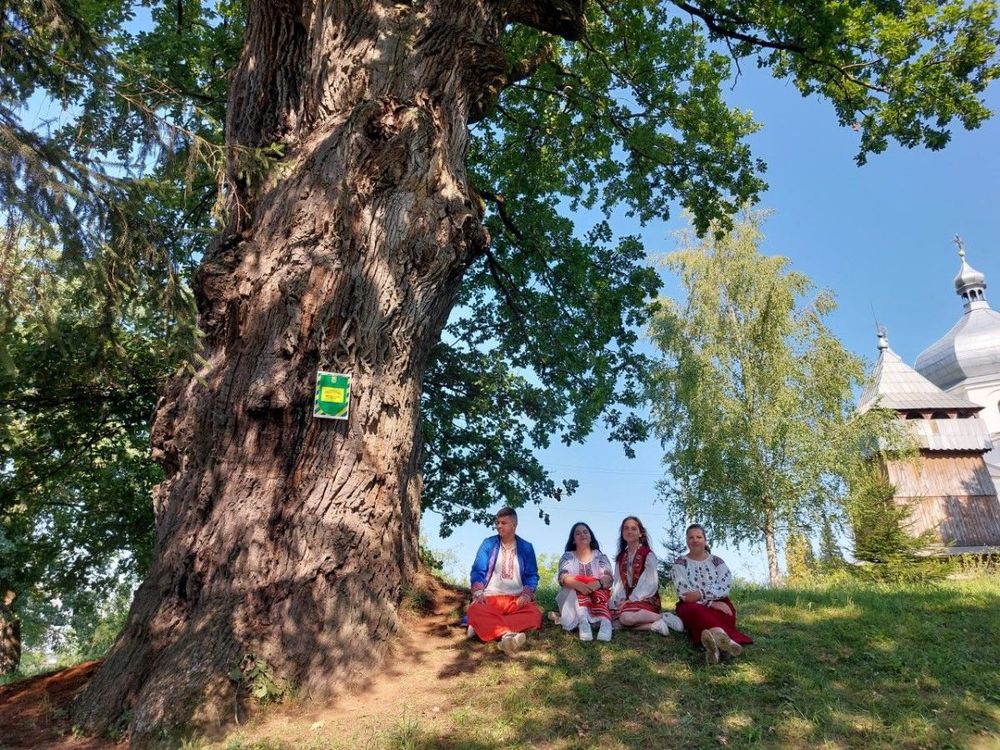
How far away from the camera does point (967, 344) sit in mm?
54344

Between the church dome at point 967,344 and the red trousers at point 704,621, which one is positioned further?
the church dome at point 967,344

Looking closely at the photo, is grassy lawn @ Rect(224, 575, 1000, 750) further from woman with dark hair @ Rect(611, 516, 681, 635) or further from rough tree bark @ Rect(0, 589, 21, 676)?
rough tree bark @ Rect(0, 589, 21, 676)

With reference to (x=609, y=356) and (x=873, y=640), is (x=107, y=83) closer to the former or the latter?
(x=873, y=640)

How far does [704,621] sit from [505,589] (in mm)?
1776

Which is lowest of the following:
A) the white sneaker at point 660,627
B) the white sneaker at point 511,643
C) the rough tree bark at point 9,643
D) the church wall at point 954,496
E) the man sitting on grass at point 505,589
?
the rough tree bark at point 9,643

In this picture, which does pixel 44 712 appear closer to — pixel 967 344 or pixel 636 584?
pixel 636 584

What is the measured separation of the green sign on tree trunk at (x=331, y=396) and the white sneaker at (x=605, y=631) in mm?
2931

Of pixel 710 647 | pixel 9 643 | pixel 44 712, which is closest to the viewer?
pixel 44 712

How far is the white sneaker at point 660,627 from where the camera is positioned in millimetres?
5738

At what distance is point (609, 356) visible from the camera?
11.1 metres

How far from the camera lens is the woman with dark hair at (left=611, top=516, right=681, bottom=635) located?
5.82 meters

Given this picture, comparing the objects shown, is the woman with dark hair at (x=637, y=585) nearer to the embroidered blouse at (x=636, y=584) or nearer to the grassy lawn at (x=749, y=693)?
the embroidered blouse at (x=636, y=584)

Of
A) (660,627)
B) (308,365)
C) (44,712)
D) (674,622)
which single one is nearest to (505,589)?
(660,627)

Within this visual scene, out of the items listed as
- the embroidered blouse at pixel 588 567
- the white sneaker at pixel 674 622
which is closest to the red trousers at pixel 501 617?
the embroidered blouse at pixel 588 567
